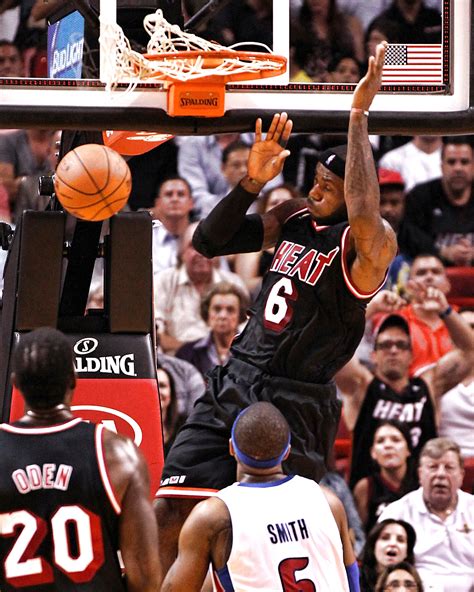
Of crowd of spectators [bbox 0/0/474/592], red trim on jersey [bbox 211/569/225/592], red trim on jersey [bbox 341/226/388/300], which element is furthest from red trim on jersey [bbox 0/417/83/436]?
crowd of spectators [bbox 0/0/474/592]

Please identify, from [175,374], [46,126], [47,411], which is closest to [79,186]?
[46,126]

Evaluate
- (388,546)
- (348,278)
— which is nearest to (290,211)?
(348,278)

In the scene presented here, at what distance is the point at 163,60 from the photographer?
5.34 metres

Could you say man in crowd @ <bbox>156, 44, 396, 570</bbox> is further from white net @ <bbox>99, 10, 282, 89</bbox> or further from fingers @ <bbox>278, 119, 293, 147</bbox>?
white net @ <bbox>99, 10, 282, 89</bbox>

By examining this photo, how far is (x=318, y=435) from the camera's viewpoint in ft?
17.6

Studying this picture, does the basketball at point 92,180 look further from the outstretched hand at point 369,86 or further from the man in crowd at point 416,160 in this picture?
the man in crowd at point 416,160

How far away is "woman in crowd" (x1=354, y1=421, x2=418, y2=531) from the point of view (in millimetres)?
8055

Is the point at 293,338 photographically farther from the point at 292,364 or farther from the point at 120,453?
the point at 120,453

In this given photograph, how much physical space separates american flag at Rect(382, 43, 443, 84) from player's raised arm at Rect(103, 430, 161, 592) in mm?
2796

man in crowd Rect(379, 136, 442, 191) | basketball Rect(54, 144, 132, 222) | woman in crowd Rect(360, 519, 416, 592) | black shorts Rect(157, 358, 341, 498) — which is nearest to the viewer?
basketball Rect(54, 144, 132, 222)

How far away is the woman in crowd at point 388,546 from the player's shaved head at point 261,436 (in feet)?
11.4

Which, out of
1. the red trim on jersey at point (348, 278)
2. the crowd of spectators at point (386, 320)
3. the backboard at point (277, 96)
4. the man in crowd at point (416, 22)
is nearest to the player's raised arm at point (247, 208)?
the backboard at point (277, 96)

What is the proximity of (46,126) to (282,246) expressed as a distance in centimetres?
110

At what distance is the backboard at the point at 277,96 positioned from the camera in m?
5.49
